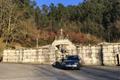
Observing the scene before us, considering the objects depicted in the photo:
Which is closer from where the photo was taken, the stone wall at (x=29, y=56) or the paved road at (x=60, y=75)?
the paved road at (x=60, y=75)

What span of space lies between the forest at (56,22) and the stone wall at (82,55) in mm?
11937

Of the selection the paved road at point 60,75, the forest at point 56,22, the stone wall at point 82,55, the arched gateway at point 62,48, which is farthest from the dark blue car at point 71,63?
the forest at point 56,22

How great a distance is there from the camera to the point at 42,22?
10412 centimetres

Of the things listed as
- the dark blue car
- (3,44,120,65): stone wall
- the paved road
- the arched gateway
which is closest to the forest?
(3,44,120,65): stone wall

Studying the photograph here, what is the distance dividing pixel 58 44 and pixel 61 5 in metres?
47.5

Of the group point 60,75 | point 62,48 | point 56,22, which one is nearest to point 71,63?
point 60,75

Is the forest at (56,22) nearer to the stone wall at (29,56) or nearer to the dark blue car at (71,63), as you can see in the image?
the stone wall at (29,56)

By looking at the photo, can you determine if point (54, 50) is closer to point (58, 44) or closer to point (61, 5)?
point (58, 44)

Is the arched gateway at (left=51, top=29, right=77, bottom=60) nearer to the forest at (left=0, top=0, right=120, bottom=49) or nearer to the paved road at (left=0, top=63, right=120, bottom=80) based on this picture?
the forest at (left=0, top=0, right=120, bottom=49)

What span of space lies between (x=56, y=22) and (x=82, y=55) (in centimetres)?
4691

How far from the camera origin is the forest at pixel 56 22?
82250 millimetres

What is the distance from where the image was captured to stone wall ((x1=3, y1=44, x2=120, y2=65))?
56.5 m

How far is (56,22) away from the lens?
105 metres

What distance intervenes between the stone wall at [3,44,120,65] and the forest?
39.2 feet
